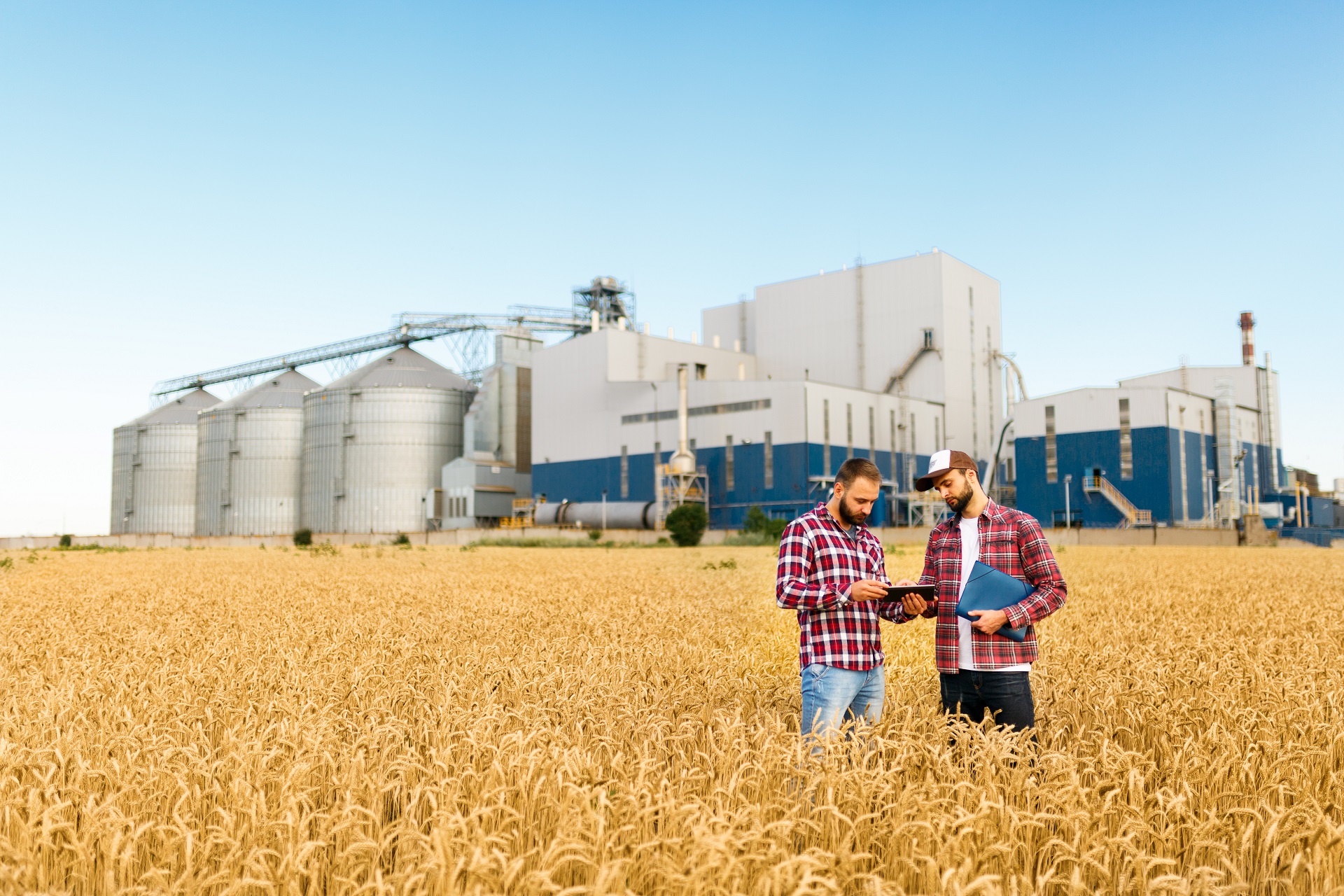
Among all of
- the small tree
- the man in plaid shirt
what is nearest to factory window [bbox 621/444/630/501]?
the small tree

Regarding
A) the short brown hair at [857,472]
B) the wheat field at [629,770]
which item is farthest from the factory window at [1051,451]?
the short brown hair at [857,472]

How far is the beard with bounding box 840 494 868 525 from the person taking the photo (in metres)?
5.48

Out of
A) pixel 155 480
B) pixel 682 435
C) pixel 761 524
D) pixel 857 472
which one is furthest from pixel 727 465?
pixel 857 472

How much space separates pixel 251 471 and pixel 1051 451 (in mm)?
67624

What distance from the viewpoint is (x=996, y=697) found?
5555 millimetres

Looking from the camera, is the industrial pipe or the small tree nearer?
the small tree

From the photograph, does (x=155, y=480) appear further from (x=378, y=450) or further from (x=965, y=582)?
(x=965, y=582)

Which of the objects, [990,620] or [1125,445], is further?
[1125,445]

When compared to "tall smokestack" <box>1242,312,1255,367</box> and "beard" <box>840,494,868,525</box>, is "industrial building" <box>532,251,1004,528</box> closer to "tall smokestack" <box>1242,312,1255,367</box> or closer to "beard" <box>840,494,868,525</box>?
"tall smokestack" <box>1242,312,1255,367</box>

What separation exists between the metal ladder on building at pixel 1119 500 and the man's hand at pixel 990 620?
65.9 m

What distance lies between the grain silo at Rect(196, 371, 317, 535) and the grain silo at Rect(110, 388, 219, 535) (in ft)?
12.8

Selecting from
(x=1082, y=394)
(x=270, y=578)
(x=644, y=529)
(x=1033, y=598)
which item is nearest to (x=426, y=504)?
(x=644, y=529)

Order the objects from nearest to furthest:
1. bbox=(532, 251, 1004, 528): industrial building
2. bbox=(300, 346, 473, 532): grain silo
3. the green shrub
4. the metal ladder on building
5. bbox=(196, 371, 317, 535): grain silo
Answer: the green shrub
the metal ladder on building
bbox=(532, 251, 1004, 528): industrial building
bbox=(300, 346, 473, 532): grain silo
bbox=(196, 371, 317, 535): grain silo

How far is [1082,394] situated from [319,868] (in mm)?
72200
